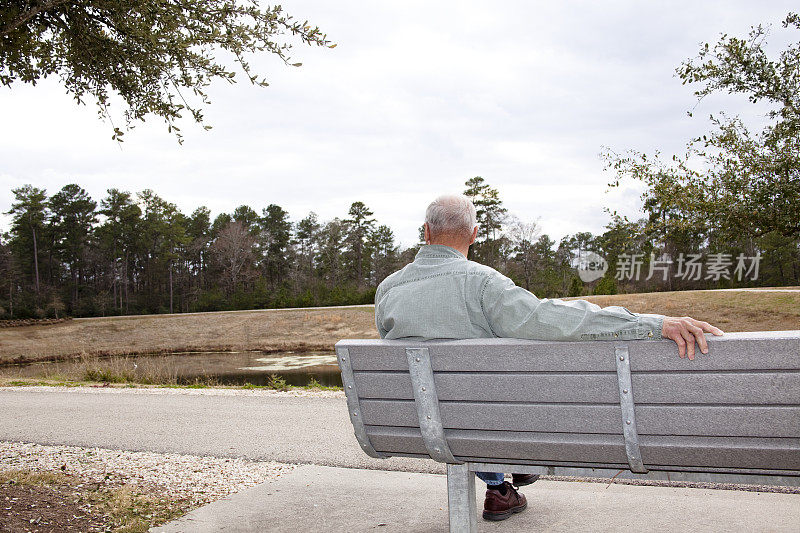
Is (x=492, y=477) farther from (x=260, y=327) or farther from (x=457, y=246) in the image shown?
(x=260, y=327)

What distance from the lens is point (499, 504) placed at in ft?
12.1

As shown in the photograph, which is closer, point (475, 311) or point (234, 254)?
point (475, 311)

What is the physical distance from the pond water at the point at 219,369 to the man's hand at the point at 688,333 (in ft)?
44.2

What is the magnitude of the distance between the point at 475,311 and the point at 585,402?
0.61 m

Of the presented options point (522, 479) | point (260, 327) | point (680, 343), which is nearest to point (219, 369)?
point (260, 327)

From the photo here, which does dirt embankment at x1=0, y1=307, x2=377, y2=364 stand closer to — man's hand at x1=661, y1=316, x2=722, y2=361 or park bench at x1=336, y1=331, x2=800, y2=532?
park bench at x1=336, y1=331, x2=800, y2=532

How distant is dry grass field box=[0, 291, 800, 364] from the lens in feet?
90.5

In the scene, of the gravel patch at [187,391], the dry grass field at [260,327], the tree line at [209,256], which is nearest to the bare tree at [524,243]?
the tree line at [209,256]

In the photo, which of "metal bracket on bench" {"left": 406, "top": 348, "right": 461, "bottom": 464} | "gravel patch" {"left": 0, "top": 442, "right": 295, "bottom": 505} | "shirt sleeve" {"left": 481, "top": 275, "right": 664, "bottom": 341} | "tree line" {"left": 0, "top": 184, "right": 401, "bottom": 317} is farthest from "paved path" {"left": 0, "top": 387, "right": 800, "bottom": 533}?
"tree line" {"left": 0, "top": 184, "right": 401, "bottom": 317}

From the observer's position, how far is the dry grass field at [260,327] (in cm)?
2758

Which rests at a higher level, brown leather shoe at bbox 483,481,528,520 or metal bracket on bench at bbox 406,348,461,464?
metal bracket on bench at bbox 406,348,461,464

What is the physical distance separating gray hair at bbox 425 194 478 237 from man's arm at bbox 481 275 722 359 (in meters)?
0.43

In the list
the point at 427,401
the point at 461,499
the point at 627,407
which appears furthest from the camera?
the point at 461,499

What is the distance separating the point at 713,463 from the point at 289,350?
31.6 metres
